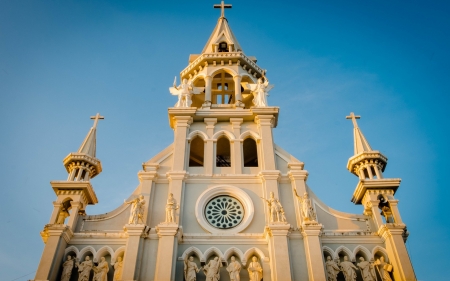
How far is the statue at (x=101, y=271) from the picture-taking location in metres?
19.0

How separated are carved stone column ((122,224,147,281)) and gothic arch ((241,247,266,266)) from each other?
453 centimetres

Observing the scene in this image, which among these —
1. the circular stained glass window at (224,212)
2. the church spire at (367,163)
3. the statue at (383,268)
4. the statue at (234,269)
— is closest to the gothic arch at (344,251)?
the statue at (383,268)

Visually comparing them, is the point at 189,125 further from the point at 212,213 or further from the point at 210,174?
the point at 212,213

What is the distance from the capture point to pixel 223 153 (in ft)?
91.7

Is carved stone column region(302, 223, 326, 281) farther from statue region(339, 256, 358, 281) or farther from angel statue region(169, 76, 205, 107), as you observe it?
angel statue region(169, 76, 205, 107)

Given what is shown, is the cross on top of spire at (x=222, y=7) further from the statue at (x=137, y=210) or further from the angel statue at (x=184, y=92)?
the statue at (x=137, y=210)

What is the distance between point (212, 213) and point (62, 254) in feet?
22.6

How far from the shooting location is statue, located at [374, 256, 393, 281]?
1906 centimetres

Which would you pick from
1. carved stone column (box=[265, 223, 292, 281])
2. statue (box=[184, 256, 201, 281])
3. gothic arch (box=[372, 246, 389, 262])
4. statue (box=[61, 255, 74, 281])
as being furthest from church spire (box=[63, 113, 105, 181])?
gothic arch (box=[372, 246, 389, 262])

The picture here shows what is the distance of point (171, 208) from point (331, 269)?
24.5ft

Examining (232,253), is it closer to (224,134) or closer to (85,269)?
(85,269)

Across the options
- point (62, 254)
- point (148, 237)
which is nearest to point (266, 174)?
point (148, 237)

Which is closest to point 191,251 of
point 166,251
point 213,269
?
point 166,251

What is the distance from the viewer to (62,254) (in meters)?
19.6
